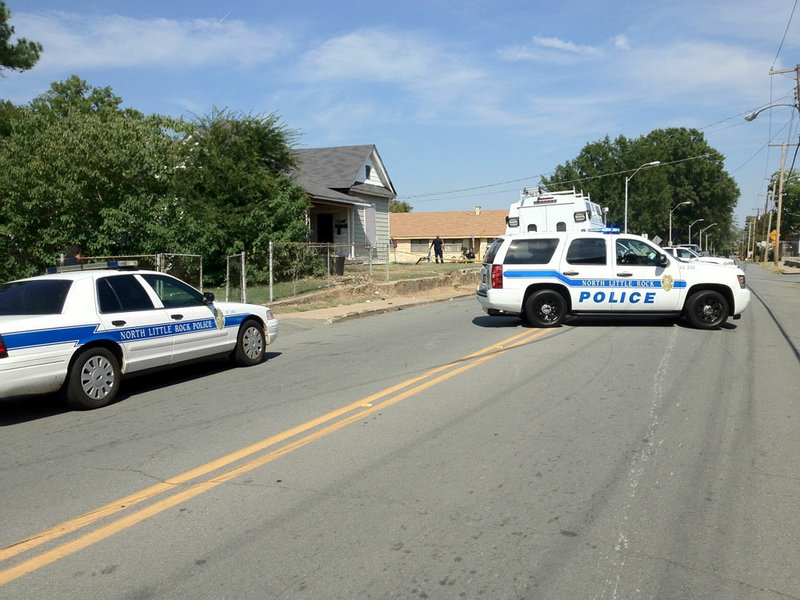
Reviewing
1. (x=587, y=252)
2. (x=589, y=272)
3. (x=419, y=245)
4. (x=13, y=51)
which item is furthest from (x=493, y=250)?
(x=419, y=245)

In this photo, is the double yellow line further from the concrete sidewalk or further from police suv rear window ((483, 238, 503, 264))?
the concrete sidewalk

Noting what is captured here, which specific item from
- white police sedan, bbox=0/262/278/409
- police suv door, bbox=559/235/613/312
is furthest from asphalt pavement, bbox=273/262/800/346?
white police sedan, bbox=0/262/278/409

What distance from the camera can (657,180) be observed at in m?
71.2

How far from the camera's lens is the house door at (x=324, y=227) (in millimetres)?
32969

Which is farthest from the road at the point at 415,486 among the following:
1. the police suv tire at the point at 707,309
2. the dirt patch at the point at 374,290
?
the dirt patch at the point at 374,290

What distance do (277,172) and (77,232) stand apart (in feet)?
22.3

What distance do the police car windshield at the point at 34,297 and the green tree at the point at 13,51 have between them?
17.6 m

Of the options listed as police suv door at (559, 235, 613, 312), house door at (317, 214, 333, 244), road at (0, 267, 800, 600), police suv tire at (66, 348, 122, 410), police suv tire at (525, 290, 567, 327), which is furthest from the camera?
house door at (317, 214, 333, 244)

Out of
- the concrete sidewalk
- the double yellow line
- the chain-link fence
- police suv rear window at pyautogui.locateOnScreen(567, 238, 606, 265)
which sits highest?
police suv rear window at pyautogui.locateOnScreen(567, 238, 606, 265)

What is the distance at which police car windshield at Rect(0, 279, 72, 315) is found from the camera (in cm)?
738

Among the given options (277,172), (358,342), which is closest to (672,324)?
(358,342)

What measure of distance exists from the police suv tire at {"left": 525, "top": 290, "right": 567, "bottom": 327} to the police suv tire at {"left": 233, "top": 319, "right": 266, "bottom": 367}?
5410 millimetres

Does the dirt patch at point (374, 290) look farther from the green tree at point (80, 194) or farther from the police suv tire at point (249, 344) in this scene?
the police suv tire at point (249, 344)

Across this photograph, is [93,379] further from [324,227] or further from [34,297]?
[324,227]
